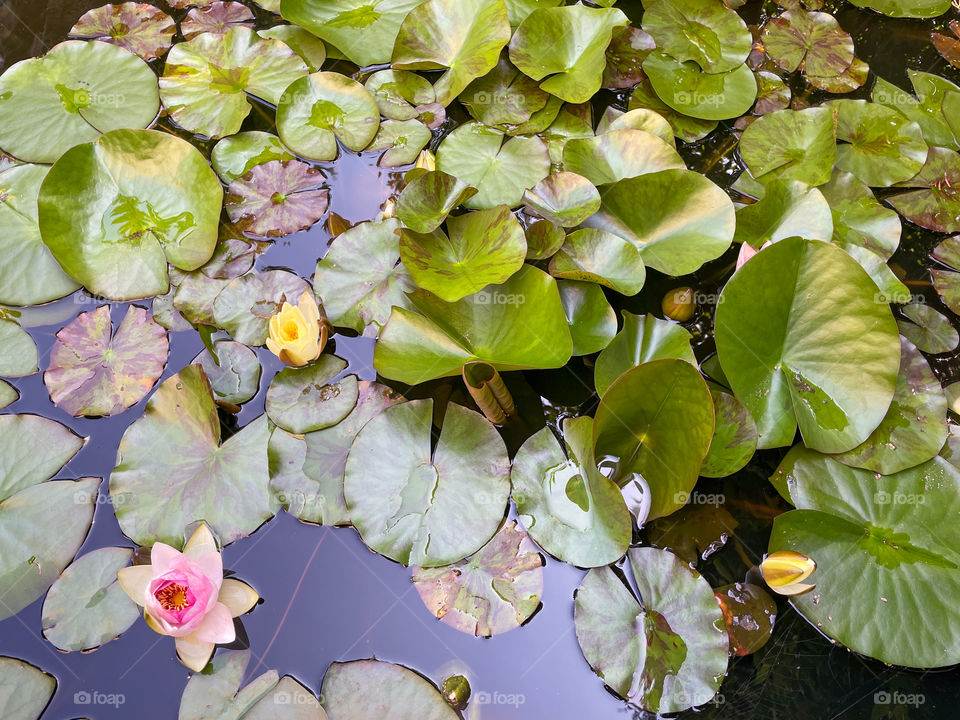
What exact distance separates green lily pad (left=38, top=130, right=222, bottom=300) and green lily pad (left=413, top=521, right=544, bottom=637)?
110 centimetres

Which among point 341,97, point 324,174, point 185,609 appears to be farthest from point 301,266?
point 185,609

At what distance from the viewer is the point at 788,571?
4.29 ft

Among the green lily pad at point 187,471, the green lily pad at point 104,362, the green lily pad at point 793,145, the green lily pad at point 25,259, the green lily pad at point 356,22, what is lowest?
the green lily pad at point 187,471

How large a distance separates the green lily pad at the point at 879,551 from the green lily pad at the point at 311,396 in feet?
3.52

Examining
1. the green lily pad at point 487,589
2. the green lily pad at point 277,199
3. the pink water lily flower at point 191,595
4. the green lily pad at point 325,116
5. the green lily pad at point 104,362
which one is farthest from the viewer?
the green lily pad at point 325,116

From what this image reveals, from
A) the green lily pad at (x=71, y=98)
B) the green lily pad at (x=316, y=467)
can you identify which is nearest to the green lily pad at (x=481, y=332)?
the green lily pad at (x=316, y=467)

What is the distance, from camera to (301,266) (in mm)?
1804

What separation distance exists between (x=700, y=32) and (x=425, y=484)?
72.0 inches

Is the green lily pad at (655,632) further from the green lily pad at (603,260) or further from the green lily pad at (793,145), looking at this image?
the green lily pad at (793,145)

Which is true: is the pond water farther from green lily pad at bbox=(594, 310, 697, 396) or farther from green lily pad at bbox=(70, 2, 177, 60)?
green lily pad at bbox=(70, 2, 177, 60)

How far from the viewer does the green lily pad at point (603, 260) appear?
5.40 ft

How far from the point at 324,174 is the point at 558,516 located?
126 cm

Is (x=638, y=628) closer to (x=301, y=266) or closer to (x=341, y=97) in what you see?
(x=301, y=266)

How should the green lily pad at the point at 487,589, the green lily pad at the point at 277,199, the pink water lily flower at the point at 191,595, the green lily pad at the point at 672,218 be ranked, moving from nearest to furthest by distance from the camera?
the pink water lily flower at the point at 191,595, the green lily pad at the point at 487,589, the green lily pad at the point at 672,218, the green lily pad at the point at 277,199
